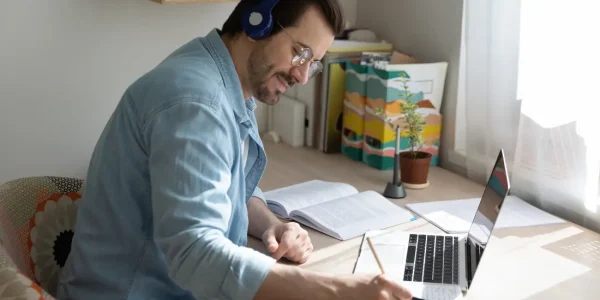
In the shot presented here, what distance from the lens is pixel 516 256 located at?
5.47 feet

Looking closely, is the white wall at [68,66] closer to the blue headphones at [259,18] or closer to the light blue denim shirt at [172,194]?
the light blue denim shirt at [172,194]

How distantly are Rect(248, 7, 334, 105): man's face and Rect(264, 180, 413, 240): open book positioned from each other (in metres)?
0.46

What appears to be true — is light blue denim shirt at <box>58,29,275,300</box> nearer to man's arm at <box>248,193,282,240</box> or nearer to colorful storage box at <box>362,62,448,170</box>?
man's arm at <box>248,193,282,240</box>

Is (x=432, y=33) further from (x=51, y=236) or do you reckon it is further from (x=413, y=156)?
(x=51, y=236)

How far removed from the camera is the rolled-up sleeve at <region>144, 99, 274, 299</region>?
112 centimetres

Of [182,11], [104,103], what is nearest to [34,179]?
[104,103]

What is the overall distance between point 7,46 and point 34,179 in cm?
70

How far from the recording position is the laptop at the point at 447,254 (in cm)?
146

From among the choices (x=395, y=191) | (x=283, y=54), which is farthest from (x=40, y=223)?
(x=395, y=191)

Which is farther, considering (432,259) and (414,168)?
(414,168)

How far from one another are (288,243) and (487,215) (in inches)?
17.4

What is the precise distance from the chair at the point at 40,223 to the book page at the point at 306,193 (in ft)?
1.75

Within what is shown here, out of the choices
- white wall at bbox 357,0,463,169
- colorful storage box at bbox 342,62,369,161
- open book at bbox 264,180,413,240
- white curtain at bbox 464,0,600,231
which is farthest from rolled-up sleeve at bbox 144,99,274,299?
white wall at bbox 357,0,463,169

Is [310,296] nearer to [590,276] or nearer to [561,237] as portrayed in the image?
[590,276]
